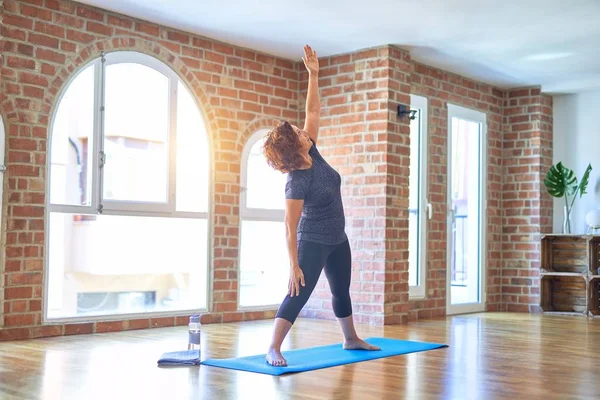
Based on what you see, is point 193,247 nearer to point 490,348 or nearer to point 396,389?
point 490,348

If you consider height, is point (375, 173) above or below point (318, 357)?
above

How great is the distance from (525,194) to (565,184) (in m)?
0.46

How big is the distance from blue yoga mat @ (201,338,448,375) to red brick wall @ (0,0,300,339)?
5.89 feet

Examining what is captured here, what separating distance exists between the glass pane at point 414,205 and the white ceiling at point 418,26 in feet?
2.44

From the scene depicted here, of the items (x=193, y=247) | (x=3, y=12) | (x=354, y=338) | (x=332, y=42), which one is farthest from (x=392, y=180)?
(x=3, y=12)

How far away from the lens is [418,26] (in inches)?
254

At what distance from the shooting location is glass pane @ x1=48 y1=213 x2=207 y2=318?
22.2ft

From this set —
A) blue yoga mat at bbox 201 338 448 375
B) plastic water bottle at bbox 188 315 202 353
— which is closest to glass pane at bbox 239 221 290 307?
blue yoga mat at bbox 201 338 448 375

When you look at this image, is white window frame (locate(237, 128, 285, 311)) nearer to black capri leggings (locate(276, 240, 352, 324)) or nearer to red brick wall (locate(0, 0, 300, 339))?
red brick wall (locate(0, 0, 300, 339))

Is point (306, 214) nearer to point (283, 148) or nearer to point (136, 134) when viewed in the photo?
point (283, 148)

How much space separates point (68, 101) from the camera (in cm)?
598

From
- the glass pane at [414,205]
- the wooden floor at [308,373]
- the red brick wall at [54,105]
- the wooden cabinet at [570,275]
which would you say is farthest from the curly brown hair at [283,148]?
the wooden cabinet at [570,275]

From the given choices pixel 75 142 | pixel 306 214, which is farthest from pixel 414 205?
pixel 306 214

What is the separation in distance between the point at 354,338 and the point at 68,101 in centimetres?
281
